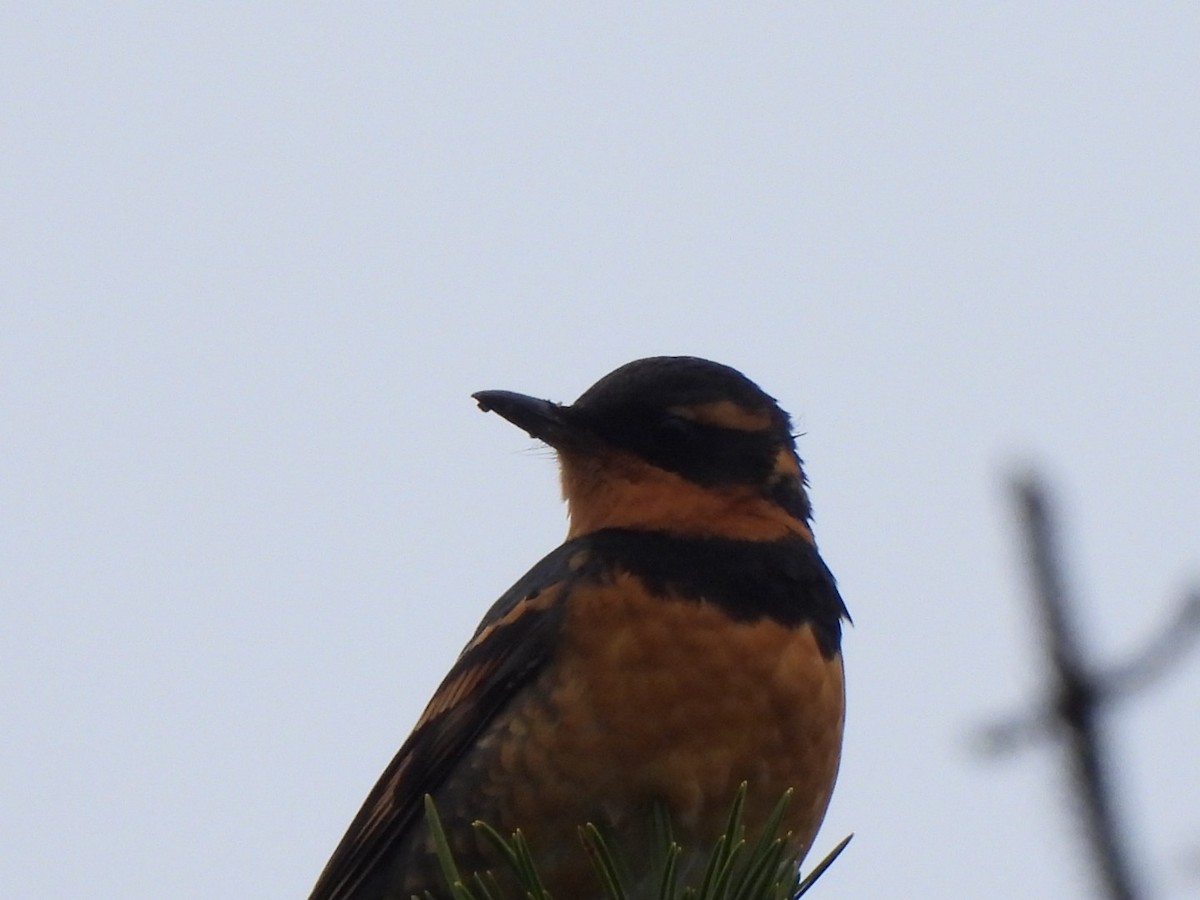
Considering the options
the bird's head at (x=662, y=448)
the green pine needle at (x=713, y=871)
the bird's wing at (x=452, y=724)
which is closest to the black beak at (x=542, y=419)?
the bird's head at (x=662, y=448)

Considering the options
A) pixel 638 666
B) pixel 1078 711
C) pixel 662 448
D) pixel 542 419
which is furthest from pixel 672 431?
pixel 1078 711

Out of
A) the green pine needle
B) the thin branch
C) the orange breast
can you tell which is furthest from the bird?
the thin branch

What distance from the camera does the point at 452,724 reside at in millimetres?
4742

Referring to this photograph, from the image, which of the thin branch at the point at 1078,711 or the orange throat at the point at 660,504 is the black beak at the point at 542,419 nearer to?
the orange throat at the point at 660,504

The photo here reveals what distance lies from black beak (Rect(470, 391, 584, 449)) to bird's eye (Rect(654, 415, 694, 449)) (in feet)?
A: 0.99

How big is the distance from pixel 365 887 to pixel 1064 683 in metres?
3.81

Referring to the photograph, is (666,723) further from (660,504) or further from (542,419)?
(542,419)

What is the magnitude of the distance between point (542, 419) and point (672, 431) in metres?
0.49

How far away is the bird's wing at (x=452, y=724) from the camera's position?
183 inches

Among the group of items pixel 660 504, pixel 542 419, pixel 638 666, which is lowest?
pixel 638 666

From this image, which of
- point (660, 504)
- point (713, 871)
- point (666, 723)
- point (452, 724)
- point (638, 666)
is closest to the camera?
point (713, 871)

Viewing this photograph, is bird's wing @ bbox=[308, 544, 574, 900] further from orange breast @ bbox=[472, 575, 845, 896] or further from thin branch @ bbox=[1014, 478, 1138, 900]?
thin branch @ bbox=[1014, 478, 1138, 900]

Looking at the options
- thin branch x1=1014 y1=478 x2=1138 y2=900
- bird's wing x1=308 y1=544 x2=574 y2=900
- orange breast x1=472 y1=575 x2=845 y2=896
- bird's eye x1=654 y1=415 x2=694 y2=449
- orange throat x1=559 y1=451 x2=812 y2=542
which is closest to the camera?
thin branch x1=1014 y1=478 x2=1138 y2=900

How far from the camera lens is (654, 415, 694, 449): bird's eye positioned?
5324 mm
